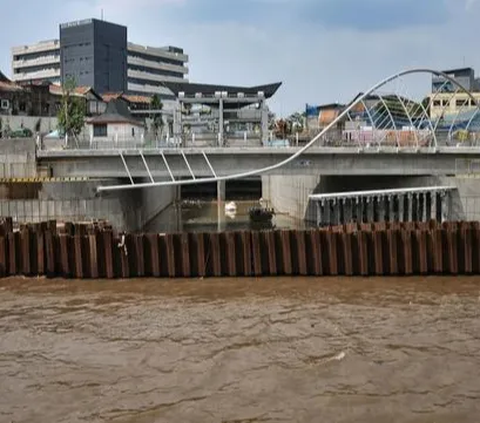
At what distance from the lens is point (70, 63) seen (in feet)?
436

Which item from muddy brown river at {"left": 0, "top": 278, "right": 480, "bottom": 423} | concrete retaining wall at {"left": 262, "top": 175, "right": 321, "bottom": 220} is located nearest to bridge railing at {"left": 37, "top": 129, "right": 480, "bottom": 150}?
concrete retaining wall at {"left": 262, "top": 175, "right": 321, "bottom": 220}

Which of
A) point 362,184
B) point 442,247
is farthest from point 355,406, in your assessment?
point 362,184

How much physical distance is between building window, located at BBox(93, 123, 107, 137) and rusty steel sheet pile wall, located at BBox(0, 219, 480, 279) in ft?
142

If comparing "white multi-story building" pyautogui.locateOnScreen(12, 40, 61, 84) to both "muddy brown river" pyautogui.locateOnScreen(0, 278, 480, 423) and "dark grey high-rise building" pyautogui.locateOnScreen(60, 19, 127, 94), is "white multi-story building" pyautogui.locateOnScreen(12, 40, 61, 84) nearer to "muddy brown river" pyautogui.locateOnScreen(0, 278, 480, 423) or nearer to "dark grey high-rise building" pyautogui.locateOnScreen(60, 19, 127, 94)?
"dark grey high-rise building" pyautogui.locateOnScreen(60, 19, 127, 94)

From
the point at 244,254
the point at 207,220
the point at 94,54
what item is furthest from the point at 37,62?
the point at 244,254

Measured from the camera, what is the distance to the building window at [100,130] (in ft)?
209

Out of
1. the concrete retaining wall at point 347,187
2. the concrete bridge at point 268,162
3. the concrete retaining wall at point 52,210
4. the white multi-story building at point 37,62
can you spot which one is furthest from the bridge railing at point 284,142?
the white multi-story building at point 37,62

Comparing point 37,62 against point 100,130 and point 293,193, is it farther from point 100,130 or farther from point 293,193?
point 293,193

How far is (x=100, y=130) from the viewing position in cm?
6425

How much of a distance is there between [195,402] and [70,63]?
132m

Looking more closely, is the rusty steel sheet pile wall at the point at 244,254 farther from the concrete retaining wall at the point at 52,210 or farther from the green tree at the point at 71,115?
the green tree at the point at 71,115

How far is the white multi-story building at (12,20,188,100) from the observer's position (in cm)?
13762

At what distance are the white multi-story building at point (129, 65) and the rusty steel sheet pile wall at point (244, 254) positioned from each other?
115 m

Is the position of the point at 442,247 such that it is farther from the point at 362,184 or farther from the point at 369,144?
the point at 362,184
